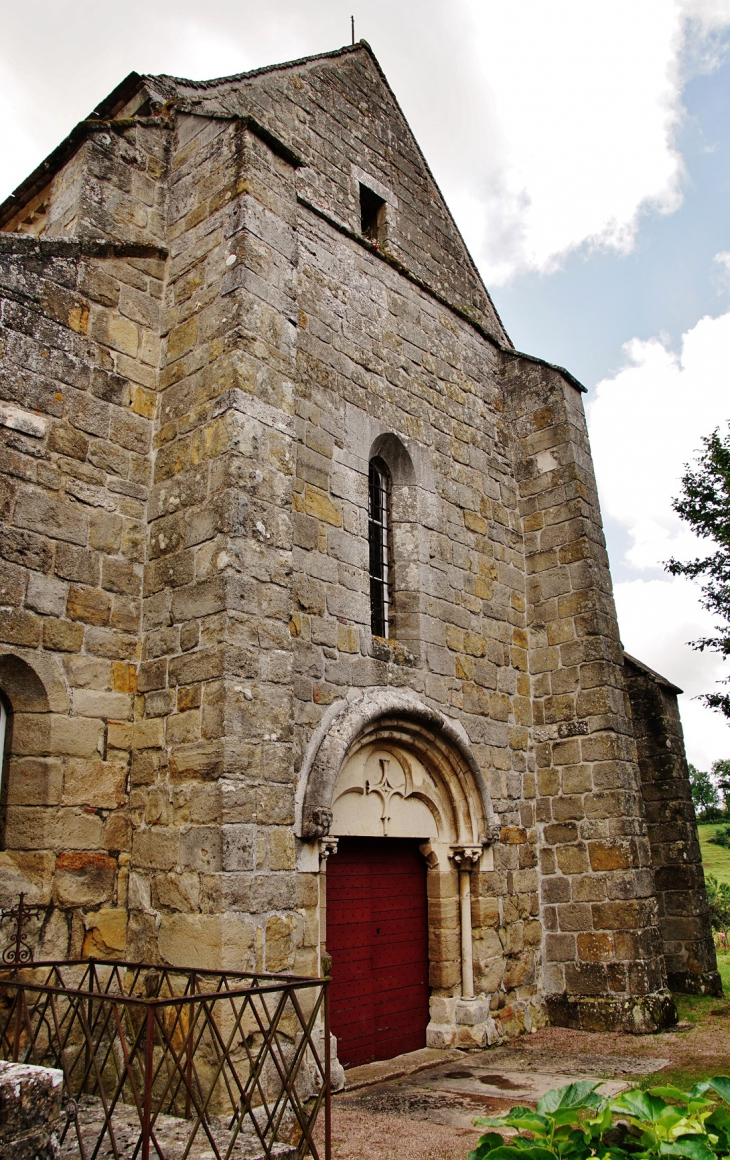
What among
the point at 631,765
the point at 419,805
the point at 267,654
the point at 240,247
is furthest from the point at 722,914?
the point at 240,247

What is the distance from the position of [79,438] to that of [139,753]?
6.84 ft

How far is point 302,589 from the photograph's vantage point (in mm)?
6344

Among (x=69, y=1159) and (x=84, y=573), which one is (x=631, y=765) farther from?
(x=69, y=1159)

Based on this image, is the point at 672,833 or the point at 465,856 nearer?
Result: the point at 465,856

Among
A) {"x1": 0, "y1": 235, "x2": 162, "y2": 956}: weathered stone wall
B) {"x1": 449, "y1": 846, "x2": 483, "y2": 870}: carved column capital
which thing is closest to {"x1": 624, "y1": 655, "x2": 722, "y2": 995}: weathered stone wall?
{"x1": 449, "y1": 846, "x2": 483, "y2": 870}: carved column capital

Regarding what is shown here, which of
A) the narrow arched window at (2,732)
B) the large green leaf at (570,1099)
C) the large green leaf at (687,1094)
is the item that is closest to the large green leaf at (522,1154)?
the large green leaf at (570,1099)

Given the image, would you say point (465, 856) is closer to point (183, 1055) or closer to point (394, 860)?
point (394, 860)

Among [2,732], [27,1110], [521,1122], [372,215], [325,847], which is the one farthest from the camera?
[372,215]

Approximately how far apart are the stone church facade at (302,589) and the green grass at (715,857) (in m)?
Answer: 16.5

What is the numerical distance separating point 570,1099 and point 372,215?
8751mm

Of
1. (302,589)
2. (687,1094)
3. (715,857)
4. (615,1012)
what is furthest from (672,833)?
(715,857)

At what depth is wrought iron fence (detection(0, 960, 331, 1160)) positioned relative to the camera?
3.68 meters

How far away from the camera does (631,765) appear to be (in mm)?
8516

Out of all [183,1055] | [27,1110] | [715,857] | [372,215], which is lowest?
[183,1055]
